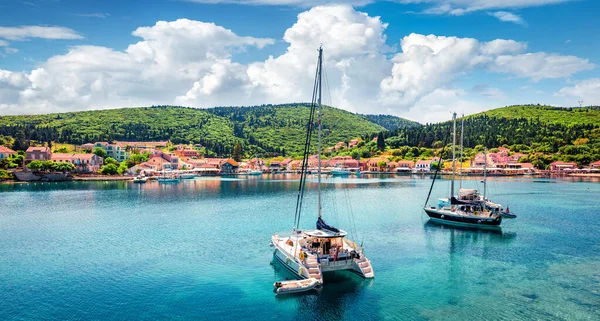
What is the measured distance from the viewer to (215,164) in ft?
611

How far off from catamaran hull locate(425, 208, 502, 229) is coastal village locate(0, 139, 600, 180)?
3863 inches

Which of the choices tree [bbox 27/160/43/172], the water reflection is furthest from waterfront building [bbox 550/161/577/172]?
tree [bbox 27/160/43/172]

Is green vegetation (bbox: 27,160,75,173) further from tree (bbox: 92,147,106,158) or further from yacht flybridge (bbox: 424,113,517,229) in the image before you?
yacht flybridge (bbox: 424,113,517,229)

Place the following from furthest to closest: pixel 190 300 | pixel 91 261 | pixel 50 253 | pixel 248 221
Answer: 1. pixel 248 221
2. pixel 50 253
3. pixel 91 261
4. pixel 190 300

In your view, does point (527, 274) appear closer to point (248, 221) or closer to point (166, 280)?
point (166, 280)

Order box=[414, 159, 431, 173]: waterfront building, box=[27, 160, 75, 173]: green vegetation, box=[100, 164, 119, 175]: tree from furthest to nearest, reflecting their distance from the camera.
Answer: box=[414, 159, 431, 173]: waterfront building, box=[100, 164, 119, 175]: tree, box=[27, 160, 75, 173]: green vegetation

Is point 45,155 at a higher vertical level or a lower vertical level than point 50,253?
higher

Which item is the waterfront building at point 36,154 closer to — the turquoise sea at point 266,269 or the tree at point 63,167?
the tree at point 63,167

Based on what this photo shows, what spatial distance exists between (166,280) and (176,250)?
338 inches

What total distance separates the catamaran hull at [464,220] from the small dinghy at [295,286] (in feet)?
91.5

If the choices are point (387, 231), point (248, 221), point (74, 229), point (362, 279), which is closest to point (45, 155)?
point (74, 229)

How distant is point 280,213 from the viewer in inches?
2249

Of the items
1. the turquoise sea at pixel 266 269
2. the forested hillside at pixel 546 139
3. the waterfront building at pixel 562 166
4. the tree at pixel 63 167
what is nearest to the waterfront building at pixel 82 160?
the tree at pixel 63 167

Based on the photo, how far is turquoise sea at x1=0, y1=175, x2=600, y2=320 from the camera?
23.1 m
